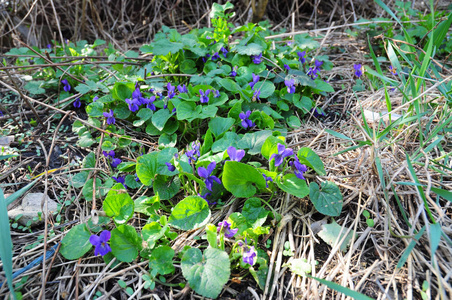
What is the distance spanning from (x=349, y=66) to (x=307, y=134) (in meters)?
1.21

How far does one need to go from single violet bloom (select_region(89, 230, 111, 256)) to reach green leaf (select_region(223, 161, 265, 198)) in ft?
1.99

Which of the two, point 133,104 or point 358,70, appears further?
point 358,70

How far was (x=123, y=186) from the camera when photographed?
1822mm

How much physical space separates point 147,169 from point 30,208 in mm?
681

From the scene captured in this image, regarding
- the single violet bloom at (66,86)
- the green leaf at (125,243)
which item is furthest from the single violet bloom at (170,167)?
the single violet bloom at (66,86)

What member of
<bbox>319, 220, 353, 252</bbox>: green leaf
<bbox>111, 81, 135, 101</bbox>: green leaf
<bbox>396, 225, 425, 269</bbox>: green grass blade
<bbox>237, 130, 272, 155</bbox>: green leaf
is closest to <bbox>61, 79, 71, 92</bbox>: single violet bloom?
<bbox>111, 81, 135, 101</bbox>: green leaf

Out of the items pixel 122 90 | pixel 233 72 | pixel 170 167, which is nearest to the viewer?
pixel 170 167

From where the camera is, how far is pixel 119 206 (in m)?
1.65

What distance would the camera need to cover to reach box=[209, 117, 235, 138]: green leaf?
2061 mm

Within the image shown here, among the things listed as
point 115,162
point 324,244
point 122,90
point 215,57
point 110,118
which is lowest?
point 324,244

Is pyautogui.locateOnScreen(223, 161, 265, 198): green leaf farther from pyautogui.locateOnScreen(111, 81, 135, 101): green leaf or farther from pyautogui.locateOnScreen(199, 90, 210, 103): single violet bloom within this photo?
pyautogui.locateOnScreen(111, 81, 135, 101): green leaf

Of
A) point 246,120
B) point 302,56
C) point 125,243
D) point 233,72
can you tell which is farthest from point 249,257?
point 302,56

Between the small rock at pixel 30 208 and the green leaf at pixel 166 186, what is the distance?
59 cm

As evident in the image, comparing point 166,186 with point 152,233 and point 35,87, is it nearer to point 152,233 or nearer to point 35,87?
point 152,233
